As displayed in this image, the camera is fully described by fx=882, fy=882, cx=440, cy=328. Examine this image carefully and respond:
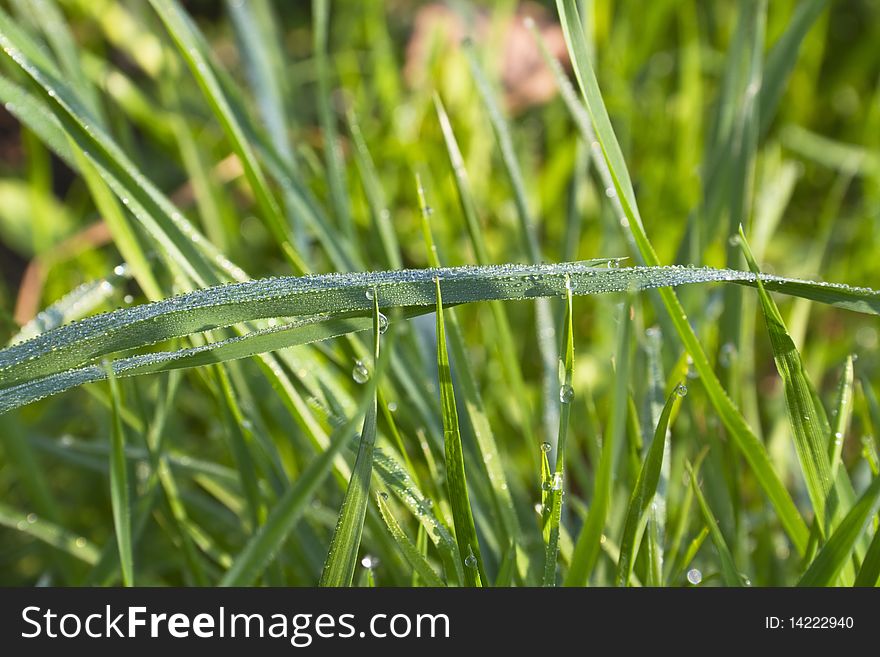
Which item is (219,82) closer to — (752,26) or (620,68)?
(752,26)

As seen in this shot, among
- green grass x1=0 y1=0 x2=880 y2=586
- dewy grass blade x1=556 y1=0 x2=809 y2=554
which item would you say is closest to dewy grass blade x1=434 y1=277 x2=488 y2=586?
green grass x1=0 y1=0 x2=880 y2=586

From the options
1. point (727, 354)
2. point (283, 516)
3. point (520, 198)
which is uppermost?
point (520, 198)

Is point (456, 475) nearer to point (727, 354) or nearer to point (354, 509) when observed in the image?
point (354, 509)

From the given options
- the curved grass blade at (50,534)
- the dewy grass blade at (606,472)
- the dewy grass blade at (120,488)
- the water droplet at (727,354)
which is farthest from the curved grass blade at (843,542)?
the curved grass blade at (50,534)

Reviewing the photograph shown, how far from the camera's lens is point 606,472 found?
0.42 metres

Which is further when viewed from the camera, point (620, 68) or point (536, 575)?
point (620, 68)

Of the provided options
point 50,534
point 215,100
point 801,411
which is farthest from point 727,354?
point 50,534

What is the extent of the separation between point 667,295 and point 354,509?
8.5 inches

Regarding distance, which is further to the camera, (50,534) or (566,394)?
(50,534)

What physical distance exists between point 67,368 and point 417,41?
1162mm

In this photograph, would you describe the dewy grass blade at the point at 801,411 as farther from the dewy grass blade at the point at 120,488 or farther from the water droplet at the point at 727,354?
the dewy grass blade at the point at 120,488
